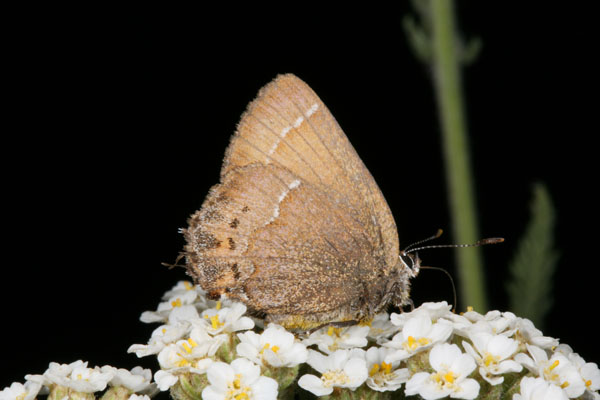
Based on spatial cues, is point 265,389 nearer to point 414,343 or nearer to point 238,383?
point 238,383

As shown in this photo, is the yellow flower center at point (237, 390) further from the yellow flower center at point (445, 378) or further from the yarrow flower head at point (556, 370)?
the yarrow flower head at point (556, 370)

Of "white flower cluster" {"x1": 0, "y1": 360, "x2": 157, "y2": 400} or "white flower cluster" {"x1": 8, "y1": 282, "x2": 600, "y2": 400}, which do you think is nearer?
"white flower cluster" {"x1": 8, "y1": 282, "x2": 600, "y2": 400}

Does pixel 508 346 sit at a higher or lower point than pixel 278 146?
lower

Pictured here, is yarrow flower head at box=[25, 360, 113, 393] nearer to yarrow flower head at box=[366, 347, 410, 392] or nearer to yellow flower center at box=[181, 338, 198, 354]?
yellow flower center at box=[181, 338, 198, 354]

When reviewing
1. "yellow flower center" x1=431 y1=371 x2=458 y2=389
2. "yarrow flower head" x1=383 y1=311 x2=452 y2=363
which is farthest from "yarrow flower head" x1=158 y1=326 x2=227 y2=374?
"yellow flower center" x1=431 y1=371 x2=458 y2=389

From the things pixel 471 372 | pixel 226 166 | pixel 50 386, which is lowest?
pixel 471 372

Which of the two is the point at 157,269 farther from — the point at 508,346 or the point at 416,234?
the point at 508,346

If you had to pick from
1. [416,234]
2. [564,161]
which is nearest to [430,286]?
[416,234]

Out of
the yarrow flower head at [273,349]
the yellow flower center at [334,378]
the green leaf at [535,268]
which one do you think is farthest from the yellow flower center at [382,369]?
the green leaf at [535,268]
